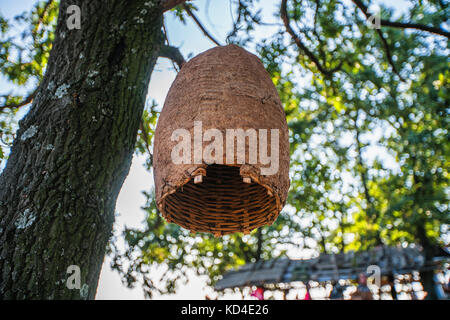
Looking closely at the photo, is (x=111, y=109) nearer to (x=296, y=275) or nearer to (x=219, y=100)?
(x=219, y=100)

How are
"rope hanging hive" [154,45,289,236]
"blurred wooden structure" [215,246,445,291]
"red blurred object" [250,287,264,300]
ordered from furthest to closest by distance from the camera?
1. "red blurred object" [250,287,264,300]
2. "blurred wooden structure" [215,246,445,291]
3. "rope hanging hive" [154,45,289,236]

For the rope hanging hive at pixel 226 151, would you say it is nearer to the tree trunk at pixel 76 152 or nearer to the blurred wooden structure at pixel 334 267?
the tree trunk at pixel 76 152

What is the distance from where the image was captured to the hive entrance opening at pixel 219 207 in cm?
138

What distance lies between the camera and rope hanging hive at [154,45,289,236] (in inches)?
44.1

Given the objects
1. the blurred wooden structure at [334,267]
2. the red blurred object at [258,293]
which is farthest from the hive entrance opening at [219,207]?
the red blurred object at [258,293]

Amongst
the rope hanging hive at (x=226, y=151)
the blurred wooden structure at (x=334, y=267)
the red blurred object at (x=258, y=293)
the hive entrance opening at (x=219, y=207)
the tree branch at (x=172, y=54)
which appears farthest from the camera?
the red blurred object at (x=258, y=293)

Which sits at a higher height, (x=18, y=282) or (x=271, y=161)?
(x=271, y=161)

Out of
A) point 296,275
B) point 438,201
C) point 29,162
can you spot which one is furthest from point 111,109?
point 438,201

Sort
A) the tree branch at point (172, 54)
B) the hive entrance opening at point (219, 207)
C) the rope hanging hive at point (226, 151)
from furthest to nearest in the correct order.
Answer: the tree branch at point (172, 54) → the hive entrance opening at point (219, 207) → the rope hanging hive at point (226, 151)

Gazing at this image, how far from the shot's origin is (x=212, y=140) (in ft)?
3.53

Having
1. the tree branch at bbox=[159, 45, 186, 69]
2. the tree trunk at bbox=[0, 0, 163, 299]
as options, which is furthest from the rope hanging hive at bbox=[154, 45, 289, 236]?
the tree branch at bbox=[159, 45, 186, 69]

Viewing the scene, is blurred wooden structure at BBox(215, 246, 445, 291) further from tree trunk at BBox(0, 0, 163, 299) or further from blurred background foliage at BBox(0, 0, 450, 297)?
tree trunk at BBox(0, 0, 163, 299)
